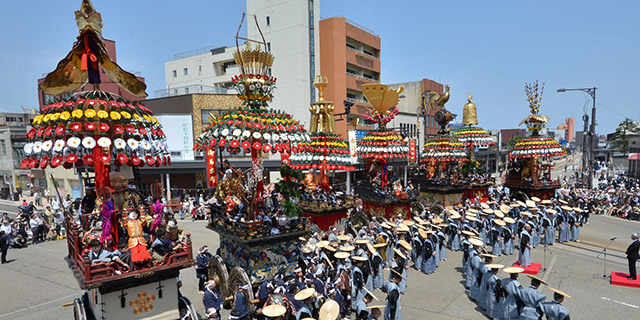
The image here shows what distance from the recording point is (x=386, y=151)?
717 inches

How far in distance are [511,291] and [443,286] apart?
3.69m

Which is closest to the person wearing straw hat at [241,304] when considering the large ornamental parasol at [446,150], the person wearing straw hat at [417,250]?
the person wearing straw hat at [417,250]

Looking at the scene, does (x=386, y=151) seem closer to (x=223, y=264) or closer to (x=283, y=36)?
(x=223, y=264)

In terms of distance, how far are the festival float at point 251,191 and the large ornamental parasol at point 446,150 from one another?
15.2m

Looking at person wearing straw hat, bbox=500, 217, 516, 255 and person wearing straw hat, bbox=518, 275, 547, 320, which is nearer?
person wearing straw hat, bbox=518, 275, 547, 320

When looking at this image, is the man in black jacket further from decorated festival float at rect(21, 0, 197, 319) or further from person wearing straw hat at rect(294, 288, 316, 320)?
decorated festival float at rect(21, 0, 197, 319)

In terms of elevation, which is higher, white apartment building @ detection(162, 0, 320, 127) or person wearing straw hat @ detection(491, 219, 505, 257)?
white apartment building @ detection(162, 0, 320, 127)

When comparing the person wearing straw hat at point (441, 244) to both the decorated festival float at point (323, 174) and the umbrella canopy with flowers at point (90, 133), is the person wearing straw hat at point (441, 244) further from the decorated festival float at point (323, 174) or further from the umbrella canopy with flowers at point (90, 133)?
the umbrella canopy with flowers at point (90, 133)

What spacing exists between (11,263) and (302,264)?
47.0 feet

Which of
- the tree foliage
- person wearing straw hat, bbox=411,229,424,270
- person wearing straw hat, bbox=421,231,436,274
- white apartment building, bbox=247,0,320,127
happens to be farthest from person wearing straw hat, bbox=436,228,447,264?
the tree foliage

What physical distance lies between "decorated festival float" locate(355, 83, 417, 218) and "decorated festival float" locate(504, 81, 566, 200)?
31.1ft

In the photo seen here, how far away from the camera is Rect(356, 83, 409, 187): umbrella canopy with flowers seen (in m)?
18.3

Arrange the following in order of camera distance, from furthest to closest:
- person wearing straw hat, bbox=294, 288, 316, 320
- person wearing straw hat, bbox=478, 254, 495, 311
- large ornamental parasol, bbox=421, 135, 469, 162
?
large ornamental parasol, bbox=421, 135, 469, 162 → person wearing straw hat, bbox=478, 254, 495, 311 → person wearing straw hat, bbox=294, 288, 316, 320

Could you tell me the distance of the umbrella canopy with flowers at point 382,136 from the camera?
60.1ft
